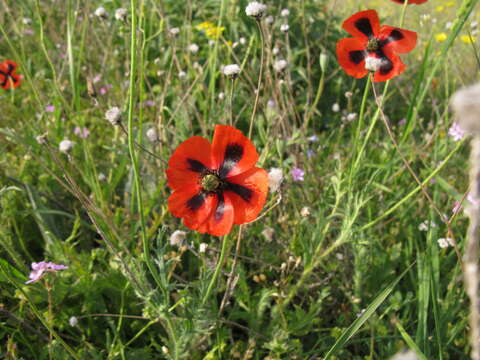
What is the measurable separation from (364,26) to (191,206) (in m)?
0.85

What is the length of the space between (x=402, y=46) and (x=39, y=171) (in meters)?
1.63

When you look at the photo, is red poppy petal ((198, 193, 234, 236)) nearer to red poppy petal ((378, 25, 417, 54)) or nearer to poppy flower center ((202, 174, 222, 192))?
poppy flower center ((202, 174, 222, 192))

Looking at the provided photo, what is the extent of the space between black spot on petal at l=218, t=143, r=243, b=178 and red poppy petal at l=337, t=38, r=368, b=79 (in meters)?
0.51

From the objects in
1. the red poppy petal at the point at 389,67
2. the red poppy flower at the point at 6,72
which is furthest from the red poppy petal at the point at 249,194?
the red poppy flower at the point at 6,72

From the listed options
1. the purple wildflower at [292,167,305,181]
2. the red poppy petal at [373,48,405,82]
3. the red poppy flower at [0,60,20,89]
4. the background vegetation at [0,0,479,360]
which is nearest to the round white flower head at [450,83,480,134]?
the background vegetation at [0,0,479,360]

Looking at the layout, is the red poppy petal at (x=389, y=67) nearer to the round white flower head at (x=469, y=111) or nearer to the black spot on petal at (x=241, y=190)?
the black spot on petal at (x=241, y=190)

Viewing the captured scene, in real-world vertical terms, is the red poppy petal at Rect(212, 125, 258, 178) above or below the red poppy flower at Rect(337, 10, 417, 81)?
below

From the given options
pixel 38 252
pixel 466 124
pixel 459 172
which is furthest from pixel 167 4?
pixel 466 124

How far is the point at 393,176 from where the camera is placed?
69.9 inches

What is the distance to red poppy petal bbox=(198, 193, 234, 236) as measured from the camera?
959 millimetres

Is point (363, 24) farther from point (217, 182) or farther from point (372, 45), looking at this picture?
point (217, 182)

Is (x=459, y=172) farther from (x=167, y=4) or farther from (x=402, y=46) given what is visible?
(x=167, y=4)

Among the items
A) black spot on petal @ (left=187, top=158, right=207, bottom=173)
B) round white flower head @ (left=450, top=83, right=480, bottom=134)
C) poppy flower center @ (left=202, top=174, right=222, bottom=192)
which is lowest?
poppy flower center @ (left=202, top=174, right=222, bottom=192)

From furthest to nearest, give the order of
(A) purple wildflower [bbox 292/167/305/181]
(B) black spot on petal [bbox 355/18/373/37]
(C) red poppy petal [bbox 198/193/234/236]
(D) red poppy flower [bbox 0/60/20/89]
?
(D) red poppy flower [bbox 0/60/20/89] < (A) purple wildflower [bbox 292/167/305/181] < (B) black spot on petal [bbox 355/18/373/37] < (C) red poppy petal [bbox 198/193/234/236]
